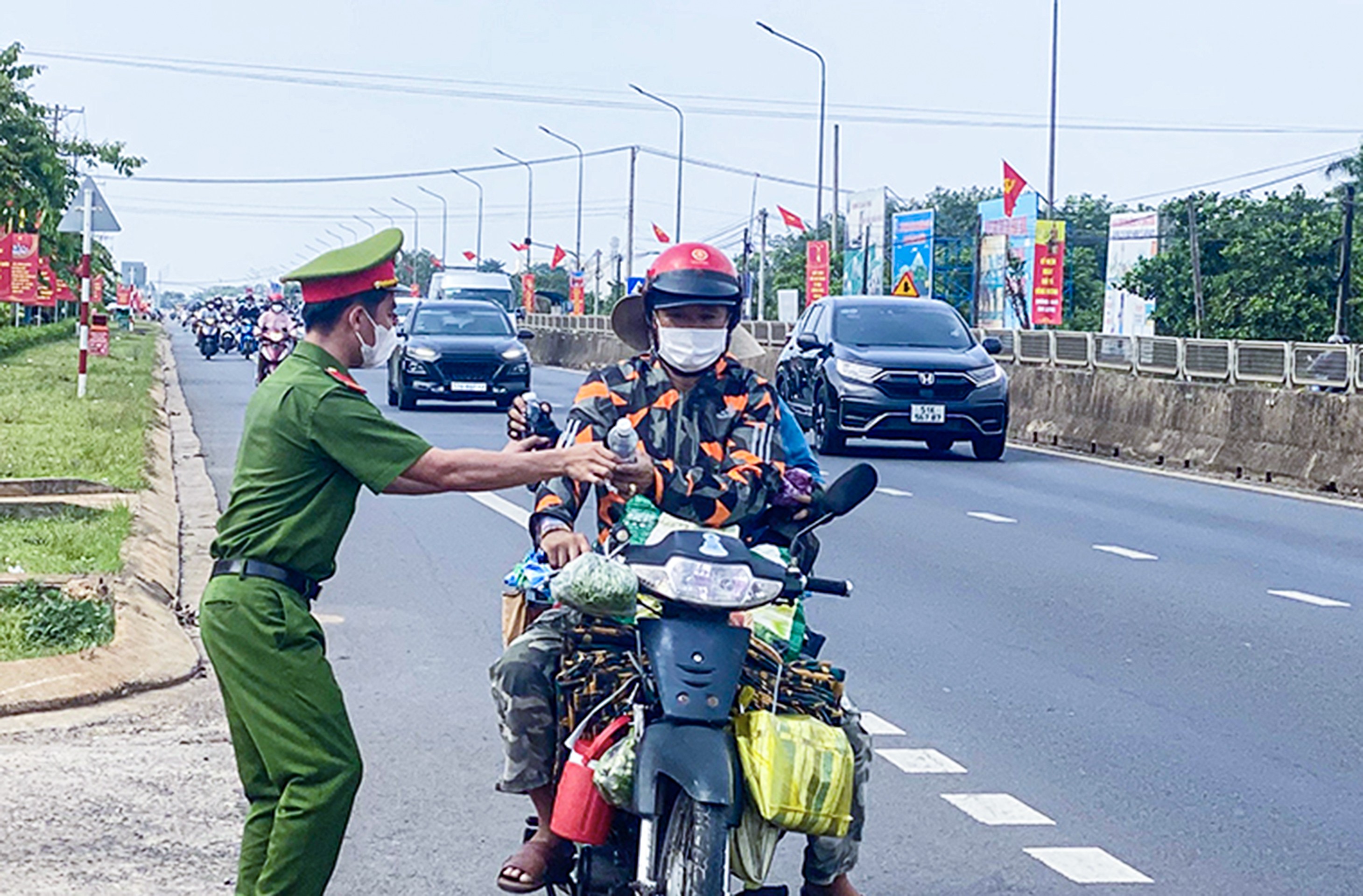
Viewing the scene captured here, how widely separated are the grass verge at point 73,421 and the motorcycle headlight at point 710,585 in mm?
11383

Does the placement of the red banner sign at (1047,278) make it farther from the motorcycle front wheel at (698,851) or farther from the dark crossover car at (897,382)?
the motorcycle front wheel at (698,851)

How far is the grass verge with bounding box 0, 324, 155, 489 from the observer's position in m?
16.7

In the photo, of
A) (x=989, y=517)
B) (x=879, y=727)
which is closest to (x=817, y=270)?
(x=989, y=517)

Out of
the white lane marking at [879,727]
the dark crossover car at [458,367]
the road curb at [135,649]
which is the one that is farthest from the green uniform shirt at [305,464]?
the dark crossover car at [458,367]

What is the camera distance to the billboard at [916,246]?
215 ft

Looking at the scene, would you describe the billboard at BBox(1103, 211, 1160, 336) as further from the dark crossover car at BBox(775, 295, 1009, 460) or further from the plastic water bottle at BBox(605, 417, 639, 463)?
the plastic water bottle at BBox(605, 417, 639, 463)

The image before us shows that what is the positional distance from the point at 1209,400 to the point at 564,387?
1855 centimetres

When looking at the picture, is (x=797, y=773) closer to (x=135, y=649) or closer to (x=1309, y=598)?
(x=135, y=649)

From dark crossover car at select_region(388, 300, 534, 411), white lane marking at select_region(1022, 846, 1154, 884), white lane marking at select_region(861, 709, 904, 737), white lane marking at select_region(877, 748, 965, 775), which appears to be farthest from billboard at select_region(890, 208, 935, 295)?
white lane marking at select_region(1022, 846, 1154, 884)

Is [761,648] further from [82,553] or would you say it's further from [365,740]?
[82,553]

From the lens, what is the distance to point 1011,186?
5956cm

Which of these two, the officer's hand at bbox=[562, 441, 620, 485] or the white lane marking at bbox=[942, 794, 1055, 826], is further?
the white lane marking at bbox=[942, 794, 1055, 826]

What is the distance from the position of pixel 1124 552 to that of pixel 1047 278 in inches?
1658

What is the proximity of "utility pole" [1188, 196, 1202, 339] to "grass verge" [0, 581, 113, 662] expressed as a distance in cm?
3991
